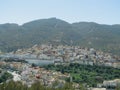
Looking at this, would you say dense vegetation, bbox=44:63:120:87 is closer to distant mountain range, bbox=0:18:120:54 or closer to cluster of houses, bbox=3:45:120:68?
cluster of houses, bbox=3:45:120:68

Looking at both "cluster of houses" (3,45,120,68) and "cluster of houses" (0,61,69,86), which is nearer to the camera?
"cluster of houses" (0,61,69,86)

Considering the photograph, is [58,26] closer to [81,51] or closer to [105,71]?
[81,51]

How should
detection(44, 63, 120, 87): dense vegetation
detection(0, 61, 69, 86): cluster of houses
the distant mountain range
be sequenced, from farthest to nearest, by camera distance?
the distant mountain range < detection(44, 63, 120, 87): dense vegetation < detection(0, 61, 69, 86): cluster of houses

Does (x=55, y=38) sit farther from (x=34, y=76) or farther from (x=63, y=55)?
(x=34, y=76)

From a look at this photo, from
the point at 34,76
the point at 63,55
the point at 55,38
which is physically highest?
the point at 55,38

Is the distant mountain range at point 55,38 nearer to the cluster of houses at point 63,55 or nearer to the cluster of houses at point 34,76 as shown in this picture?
the cluster of houses at point 63,55

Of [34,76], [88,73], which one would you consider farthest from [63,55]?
[34,76]

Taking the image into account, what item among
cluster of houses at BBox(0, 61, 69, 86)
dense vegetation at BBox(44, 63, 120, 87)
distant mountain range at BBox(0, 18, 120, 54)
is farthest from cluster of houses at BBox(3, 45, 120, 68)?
distant mountain range at BBox(0, 18, 120, 54)

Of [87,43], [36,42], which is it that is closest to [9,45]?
[36,42]

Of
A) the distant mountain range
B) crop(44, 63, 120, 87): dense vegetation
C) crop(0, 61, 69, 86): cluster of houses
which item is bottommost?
crop(44, 63, 120, 87): dense vegetation
